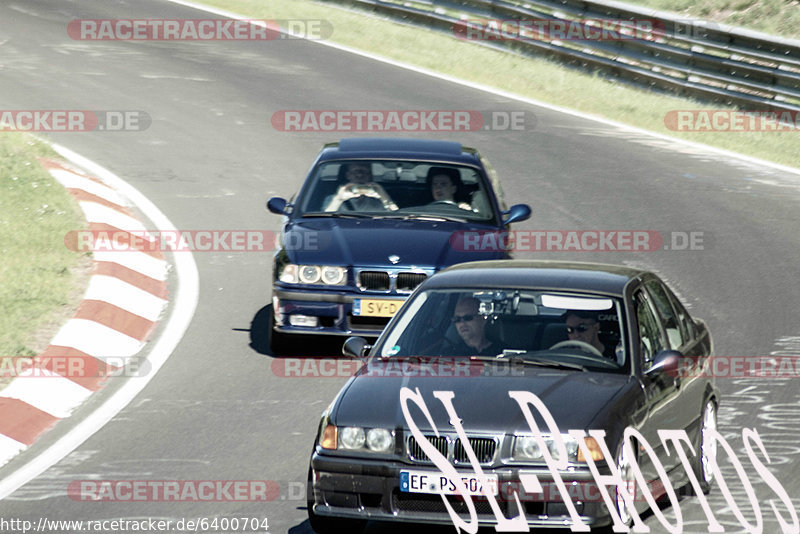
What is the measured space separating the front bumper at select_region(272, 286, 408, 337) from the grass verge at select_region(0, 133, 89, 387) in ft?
6.92

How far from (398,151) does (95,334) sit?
3.26 metres

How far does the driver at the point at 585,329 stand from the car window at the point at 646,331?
19 cm

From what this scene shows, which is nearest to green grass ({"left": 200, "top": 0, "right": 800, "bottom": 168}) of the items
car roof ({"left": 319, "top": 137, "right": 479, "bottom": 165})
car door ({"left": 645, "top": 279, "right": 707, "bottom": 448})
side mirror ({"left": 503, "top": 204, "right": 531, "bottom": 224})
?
car roof ({"left": 319, "top": 137, "right": 479, "bottom": 165})

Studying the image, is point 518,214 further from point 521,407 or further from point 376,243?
point 521,407

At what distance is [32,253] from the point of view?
1366 centimetres

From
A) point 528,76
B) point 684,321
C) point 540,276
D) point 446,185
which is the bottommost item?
point 528,76

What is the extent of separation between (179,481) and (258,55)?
59.5ft

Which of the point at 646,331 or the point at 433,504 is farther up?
the point at 646,331

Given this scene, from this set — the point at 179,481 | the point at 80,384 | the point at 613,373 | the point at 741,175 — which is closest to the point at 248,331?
the point at 80,384

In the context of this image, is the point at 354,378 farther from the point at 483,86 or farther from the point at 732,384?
the point at 483,86

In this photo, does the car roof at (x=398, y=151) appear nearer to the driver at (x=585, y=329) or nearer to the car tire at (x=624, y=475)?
the driver at (x=585, y=329)

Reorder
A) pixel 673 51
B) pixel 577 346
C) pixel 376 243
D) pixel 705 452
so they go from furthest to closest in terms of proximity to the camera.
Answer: pixel 673 51
pixel 376 243
pixel 705 452
pixel 577 346

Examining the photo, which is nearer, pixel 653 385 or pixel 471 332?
pixel 653 385

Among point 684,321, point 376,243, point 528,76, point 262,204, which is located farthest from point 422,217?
point 528,76
